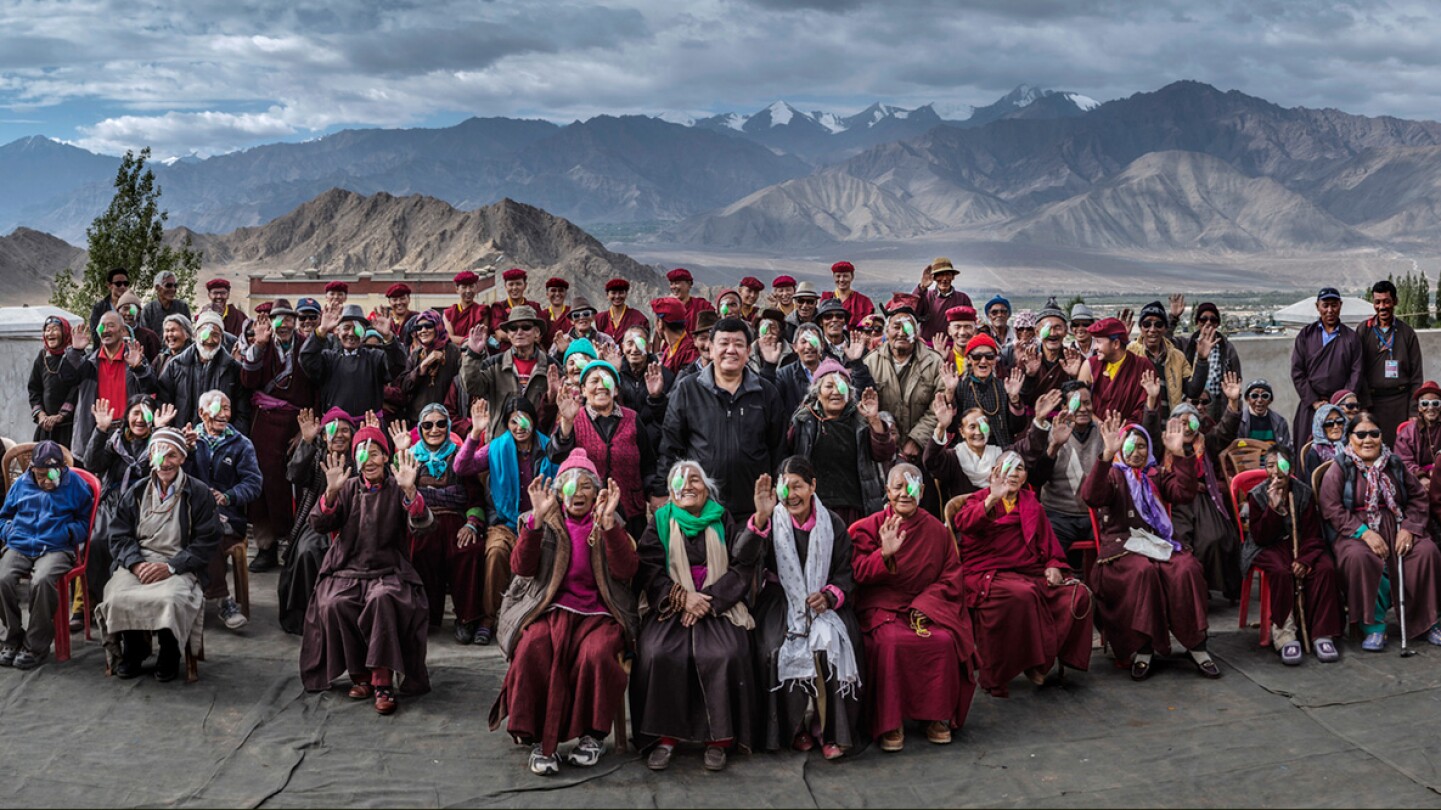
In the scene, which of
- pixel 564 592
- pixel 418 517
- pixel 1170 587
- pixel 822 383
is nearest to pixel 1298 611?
pixel 1170 587

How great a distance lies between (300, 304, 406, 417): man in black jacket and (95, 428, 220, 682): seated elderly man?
1.92 metres

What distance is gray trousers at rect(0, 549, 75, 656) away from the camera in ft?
22.6

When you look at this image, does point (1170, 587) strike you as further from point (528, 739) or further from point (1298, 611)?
point (528, 739)

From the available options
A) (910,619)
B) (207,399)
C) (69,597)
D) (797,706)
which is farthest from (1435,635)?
(69,597)

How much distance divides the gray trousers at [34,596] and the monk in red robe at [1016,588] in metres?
4.98

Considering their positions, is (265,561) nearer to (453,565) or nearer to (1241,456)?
(453,565)

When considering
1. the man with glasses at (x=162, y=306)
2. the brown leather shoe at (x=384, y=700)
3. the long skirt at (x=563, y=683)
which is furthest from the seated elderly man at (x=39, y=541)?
the man with glasses at (x=162, y=306)

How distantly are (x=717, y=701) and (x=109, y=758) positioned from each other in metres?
2.85

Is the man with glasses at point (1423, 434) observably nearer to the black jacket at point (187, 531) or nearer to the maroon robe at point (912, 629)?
Answer: the maroon robe at point (912, 629)

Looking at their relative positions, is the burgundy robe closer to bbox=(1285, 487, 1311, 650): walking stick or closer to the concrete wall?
bbox=(1285, 487, 1311, 650): walking stick

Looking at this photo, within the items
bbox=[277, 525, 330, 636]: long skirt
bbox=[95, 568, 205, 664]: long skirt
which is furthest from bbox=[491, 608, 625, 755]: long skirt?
bbox=[277, 525, 330, 636]: long skirt

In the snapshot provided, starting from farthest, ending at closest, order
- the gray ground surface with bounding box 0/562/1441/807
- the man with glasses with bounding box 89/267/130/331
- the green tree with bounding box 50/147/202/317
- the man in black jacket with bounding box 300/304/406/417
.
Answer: the green tree with bounding box 50/147/202/317, the man with glasses with bounding box 89/267/130/331, the man in black jacket with bounding box 300/304/406/417, the gray ground surface with bounding box 0/562/1441/807

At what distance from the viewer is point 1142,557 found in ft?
23.7

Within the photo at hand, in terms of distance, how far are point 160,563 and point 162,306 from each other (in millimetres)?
4537
